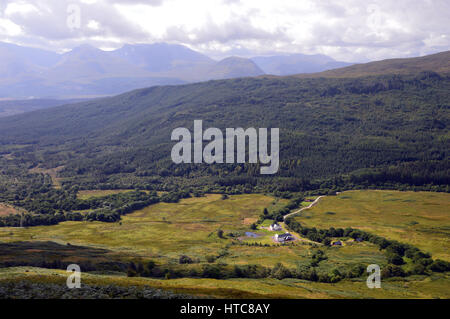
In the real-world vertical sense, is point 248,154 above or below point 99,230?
above

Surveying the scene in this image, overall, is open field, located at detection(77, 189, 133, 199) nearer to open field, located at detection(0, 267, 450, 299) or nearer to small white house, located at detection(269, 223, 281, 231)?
small white house, located at detection(269, 223, 281, 231)

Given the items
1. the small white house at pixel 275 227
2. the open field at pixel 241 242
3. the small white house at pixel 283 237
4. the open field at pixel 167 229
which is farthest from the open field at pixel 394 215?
the open field at pixel 167 229

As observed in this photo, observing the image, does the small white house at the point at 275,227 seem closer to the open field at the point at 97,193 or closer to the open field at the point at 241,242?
the open field at the point at 241,242

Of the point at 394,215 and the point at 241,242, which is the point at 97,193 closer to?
the point at 241,242

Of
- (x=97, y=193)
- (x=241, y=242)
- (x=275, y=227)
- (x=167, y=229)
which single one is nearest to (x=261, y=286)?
(x=241, y=242)

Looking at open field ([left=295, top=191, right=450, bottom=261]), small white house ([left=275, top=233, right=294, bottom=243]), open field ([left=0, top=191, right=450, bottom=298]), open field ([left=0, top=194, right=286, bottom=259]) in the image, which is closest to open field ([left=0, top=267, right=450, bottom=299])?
open field ([left=0, top=191, right=450, bottom=298])

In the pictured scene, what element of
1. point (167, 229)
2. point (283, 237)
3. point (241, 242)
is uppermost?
point (283, 237)
